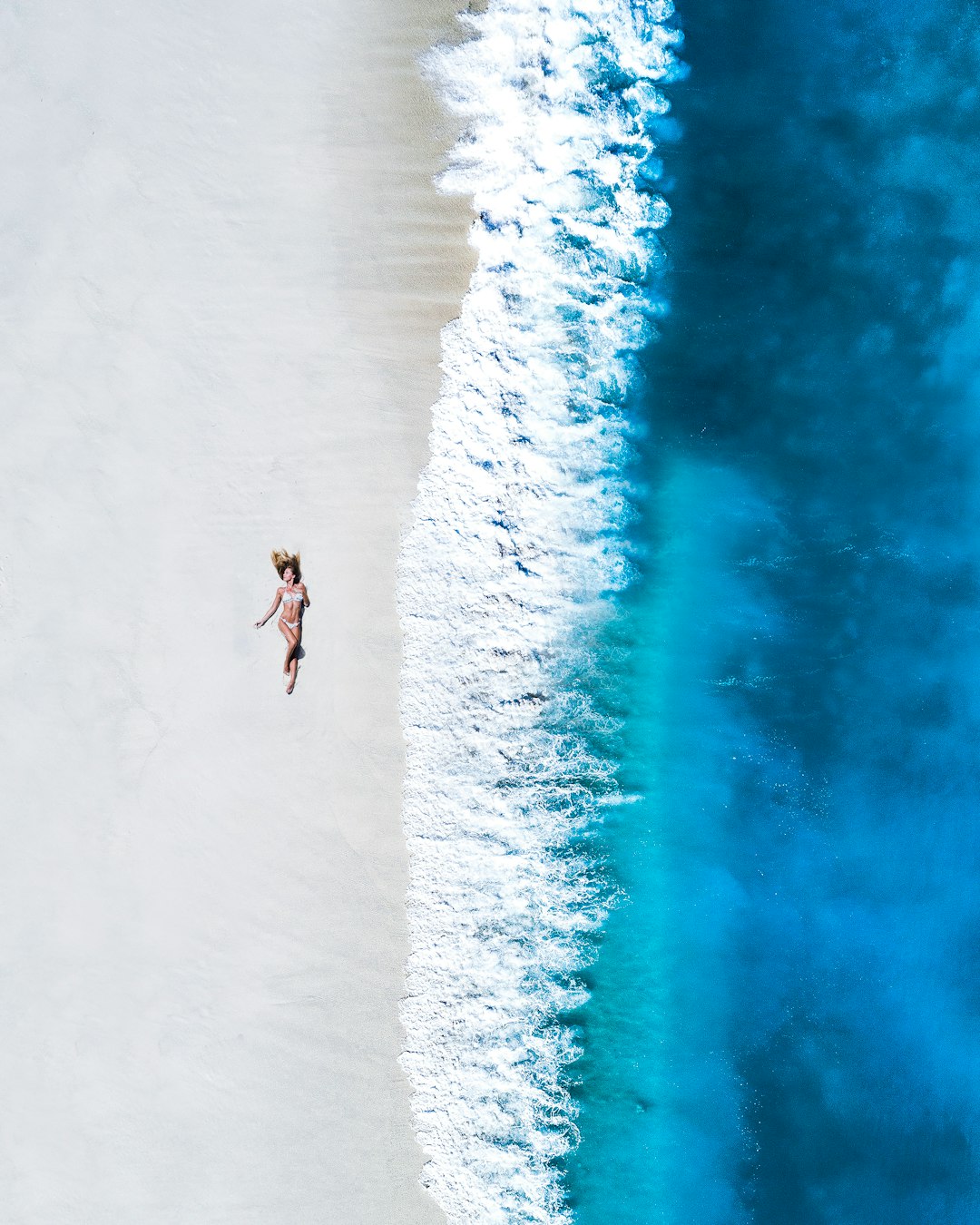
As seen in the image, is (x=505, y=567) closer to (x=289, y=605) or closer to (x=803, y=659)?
(x=289, y=605)

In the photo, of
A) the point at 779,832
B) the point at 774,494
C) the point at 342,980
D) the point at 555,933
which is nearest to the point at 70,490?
the point at 342,980

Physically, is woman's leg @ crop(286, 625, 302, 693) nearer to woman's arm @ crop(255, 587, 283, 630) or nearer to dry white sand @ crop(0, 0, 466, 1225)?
dry white sand @ crop(0, 0, 466, 1225)

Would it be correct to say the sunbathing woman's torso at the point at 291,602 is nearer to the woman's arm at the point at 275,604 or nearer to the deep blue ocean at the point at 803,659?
the woman's arm at the point at 275,604

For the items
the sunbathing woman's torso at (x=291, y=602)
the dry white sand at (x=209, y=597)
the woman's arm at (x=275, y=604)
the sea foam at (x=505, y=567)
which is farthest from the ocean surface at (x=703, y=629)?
the woman's arm at (x=275, y=604)

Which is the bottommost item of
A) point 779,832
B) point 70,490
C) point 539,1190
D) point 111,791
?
point 539,1190

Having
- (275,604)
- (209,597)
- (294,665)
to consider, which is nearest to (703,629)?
(294,665)

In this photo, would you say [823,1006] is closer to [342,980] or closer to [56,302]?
[342,980]

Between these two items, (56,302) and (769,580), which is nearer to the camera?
(56,302)
